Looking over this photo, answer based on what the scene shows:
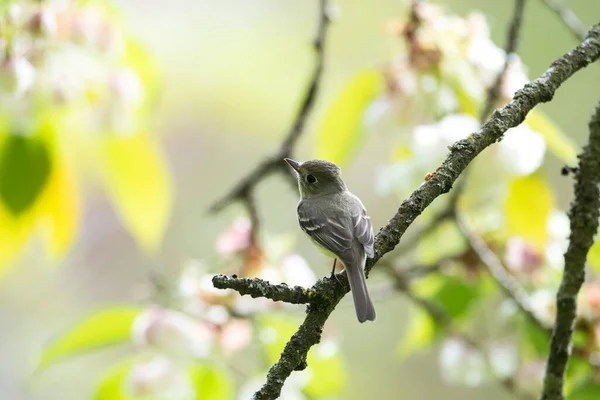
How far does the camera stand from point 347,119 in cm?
139

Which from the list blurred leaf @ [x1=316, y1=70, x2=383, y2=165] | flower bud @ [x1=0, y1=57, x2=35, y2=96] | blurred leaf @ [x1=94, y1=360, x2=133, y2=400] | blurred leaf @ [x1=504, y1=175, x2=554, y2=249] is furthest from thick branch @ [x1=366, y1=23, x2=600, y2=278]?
blurred leaf @ [x1=94, y1=360, x2=133, y2=400]

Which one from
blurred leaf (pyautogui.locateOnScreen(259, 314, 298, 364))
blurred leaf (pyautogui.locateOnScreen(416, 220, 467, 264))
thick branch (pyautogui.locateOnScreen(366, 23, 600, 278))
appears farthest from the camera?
blurred leaf (pyautogui.locateOnScreen(416, 220, 467, 264))

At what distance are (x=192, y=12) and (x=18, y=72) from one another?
211 centimetres

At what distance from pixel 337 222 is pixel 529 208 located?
32cm

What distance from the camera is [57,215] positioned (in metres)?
1.25

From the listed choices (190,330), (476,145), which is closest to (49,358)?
(190,330)

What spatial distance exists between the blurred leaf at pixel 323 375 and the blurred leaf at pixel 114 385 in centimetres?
34

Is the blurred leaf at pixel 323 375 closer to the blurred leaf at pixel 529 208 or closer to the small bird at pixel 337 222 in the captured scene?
the small bird at pixel 337 222

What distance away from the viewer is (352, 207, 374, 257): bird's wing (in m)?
1.02

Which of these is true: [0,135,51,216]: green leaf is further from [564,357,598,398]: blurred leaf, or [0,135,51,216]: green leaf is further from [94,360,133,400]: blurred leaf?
[564,357,598,398]: blurred leaf

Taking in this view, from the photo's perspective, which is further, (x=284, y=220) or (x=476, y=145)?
(x=284, y=220)

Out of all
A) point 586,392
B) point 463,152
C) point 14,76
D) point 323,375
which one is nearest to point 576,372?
point 586,392

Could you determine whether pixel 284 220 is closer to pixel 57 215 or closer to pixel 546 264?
pixel 546 264

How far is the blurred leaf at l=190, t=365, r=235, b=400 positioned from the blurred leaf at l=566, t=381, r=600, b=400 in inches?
23.5
